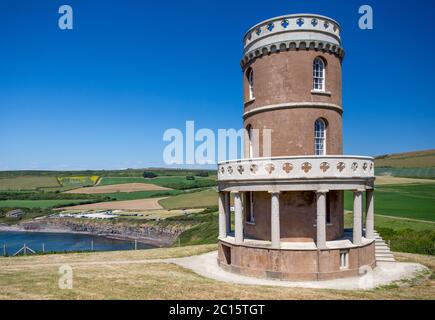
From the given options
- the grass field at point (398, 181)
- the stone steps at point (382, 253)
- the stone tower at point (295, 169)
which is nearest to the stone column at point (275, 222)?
the stone tower at point (295, 169)

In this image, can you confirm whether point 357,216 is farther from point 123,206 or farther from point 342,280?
point 123,206

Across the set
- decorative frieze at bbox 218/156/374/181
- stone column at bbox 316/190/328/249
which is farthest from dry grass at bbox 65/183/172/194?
stone column at bbox 316/190/328/249

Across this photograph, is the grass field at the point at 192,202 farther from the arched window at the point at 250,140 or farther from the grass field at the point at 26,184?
the grass field at the point at 26,184

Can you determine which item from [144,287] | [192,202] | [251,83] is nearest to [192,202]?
[192,202]

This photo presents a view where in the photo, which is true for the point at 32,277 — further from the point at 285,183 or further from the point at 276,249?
the point at 285,183

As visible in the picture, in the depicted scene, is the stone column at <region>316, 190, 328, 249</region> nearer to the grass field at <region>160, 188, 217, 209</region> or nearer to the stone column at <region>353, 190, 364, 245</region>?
the stone column at <region>353, 190, 364, 245</region>
